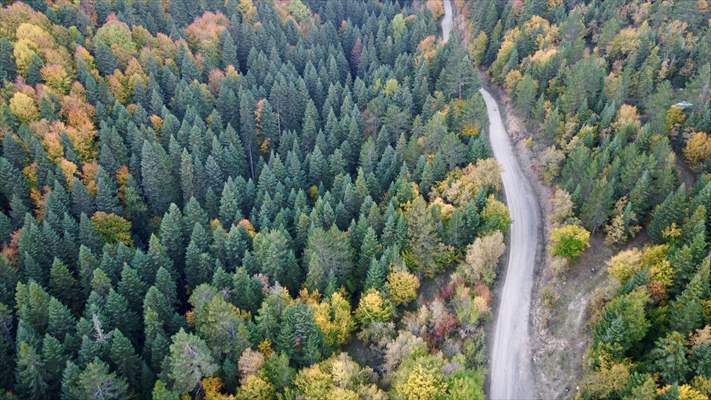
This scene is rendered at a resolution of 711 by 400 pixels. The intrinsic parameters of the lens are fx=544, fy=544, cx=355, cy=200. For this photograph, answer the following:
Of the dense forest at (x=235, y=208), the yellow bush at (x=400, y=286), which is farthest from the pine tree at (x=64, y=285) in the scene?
the yellow bush at (x=400, y=286)

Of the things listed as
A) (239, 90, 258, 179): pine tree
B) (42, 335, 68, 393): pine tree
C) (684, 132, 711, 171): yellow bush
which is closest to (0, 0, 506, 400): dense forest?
(42, 335, 68, 393): pine tree

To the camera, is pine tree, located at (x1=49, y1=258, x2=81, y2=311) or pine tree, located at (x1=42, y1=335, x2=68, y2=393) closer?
pine tree, located at (x1=42, y1=335, x2=68, y2=393)

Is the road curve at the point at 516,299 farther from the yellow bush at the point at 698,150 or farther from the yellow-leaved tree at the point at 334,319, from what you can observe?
the yellow bush at the point at 698,150

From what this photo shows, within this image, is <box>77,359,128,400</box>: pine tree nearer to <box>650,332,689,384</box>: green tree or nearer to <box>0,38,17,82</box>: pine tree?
<box>650,332,689,384</box>: green tree

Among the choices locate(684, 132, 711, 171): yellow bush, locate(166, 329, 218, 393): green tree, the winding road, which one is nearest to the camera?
locate(166, 329, 218, 393): green tree

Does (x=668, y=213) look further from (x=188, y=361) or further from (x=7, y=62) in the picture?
(x=7, y=62)

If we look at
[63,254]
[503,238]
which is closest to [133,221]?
[63,254]
